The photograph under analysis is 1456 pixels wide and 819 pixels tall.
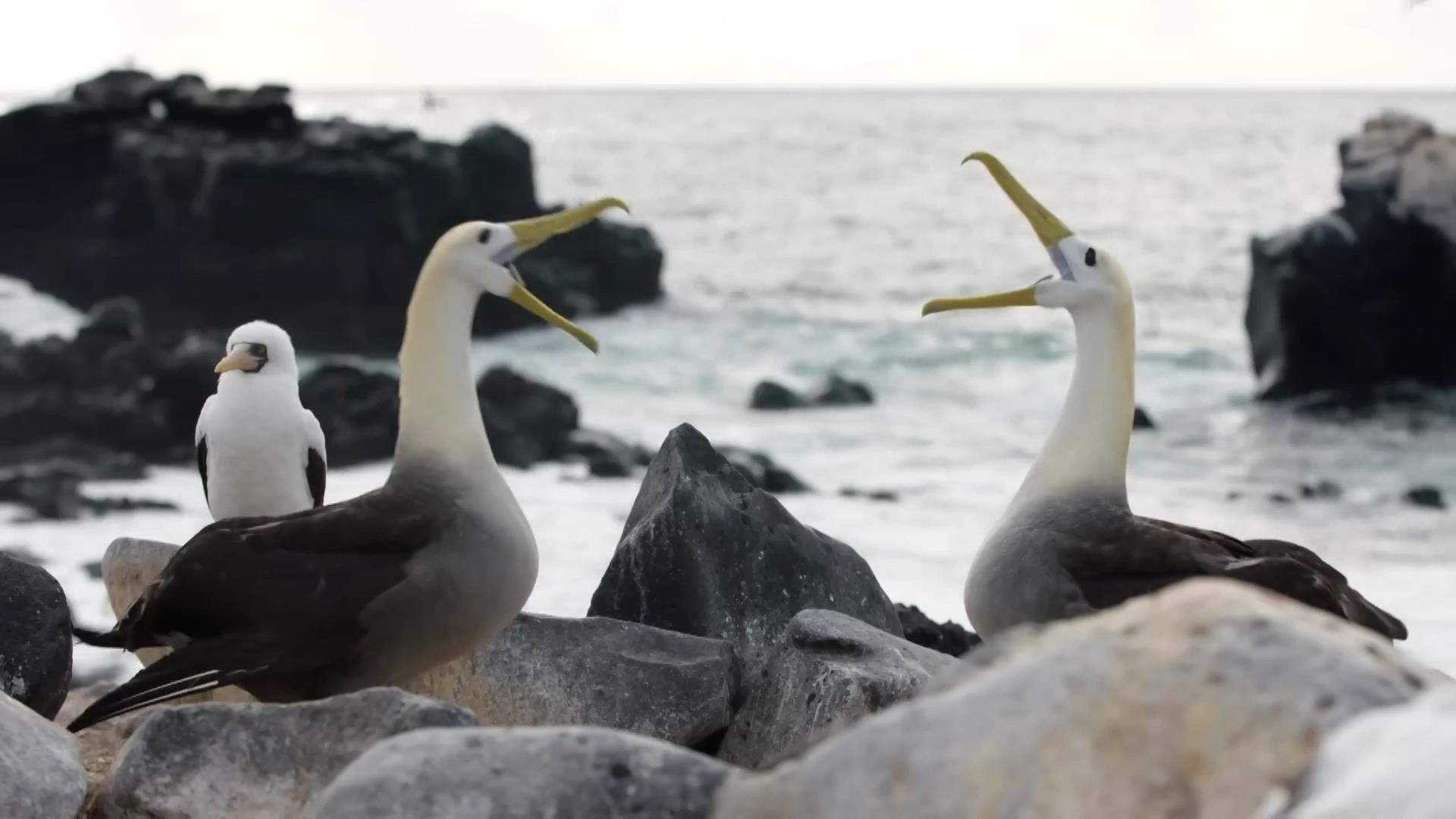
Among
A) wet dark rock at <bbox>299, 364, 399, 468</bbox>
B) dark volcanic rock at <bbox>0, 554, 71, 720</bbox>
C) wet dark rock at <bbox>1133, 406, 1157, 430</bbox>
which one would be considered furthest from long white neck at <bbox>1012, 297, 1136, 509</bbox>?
wet dark rock at <bbox>1133, 406, 1157, 430</bbox>

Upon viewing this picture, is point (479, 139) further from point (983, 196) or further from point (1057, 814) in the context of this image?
point (1057, 814)

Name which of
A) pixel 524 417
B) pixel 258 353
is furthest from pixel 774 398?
pixel 258 353

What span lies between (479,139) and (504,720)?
31783 millimetres

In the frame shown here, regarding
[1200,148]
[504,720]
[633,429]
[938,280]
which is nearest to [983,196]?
[938,280]

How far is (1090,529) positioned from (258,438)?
2.71 metres

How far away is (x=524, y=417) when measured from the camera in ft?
66.4

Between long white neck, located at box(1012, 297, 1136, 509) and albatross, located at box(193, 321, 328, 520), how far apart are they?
94.1 inches

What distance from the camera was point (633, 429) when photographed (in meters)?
23.8

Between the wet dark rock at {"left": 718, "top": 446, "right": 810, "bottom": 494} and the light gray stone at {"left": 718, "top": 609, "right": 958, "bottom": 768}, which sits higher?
the light gray stone at {"left": 718, "top": 609, "right": 958, "bottom": 768}

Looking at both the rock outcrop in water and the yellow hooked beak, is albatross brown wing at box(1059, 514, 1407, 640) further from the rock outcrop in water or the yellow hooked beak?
the rock outcrop in water

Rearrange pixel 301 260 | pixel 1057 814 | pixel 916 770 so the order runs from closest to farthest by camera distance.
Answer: pixel 1057 814 → pixel 916 770 → pixel 301 260

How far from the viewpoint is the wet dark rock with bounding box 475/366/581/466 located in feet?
63.6

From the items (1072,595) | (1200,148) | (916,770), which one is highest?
(916,770)

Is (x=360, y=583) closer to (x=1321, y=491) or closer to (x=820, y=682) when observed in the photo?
(x=820, y=682)
